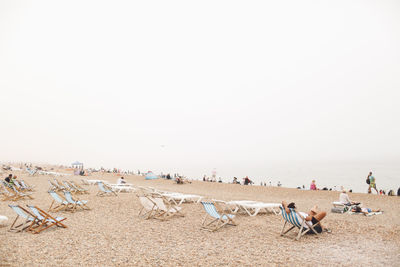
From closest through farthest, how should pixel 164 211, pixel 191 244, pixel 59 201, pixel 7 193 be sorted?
pixel 191 244 < pixel 164 211 < pixel 59 201 < pixel 7 193

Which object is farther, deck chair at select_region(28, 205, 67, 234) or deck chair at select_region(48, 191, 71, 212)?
deck chair at select_region(48, 191, 71, 212)

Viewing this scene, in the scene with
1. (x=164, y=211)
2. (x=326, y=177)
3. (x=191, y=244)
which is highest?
(x=326, y=177)

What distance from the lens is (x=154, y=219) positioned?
7.55m

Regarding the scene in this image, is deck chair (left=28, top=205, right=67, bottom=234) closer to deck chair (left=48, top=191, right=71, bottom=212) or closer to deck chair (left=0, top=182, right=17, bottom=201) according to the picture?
deck chair (left=48, top=191, right=71, bottom=212)

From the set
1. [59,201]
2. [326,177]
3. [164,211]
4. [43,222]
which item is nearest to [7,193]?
[59,201]

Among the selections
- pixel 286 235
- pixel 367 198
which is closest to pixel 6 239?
pixel 286 235

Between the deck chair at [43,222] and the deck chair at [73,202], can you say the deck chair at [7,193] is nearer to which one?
the deck chair at [73,202]

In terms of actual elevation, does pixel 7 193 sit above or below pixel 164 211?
below

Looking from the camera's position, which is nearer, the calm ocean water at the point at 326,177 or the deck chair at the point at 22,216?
the deck chair at the point at 22,216

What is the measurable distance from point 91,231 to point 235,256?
3.32 m

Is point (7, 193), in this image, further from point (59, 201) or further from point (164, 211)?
point (164, 211)

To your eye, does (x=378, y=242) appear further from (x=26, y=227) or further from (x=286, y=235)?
(x=26, y=227)

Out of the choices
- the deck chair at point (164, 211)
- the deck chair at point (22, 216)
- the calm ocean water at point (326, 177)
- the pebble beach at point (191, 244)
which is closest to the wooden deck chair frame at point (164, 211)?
the deck chair at point (164, 211)

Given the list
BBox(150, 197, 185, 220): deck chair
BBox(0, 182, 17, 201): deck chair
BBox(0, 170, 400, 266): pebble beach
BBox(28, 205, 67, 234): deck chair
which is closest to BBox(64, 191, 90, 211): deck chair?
BBox(0, 170, 400, 266): pebble beach
